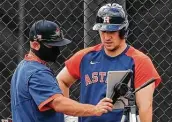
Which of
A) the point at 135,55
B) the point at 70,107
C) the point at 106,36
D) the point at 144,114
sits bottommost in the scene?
the point at 144,114

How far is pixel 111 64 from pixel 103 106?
542 millimetres

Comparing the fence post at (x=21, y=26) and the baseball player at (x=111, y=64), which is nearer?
the baseball player at (x=111, y=64)

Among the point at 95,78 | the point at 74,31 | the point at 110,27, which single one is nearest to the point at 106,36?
the point at 110,27

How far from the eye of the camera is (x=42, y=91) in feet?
13.7

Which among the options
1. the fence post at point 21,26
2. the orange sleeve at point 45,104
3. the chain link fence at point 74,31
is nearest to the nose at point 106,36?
the orange sleeve at point 45,104

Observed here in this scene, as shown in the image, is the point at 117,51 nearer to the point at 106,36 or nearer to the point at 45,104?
the point at 106,36

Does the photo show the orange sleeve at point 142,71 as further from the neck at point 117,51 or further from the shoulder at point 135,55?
the neck at point 117,51

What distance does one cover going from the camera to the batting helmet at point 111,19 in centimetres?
460

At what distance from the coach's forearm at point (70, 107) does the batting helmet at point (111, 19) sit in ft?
2.18

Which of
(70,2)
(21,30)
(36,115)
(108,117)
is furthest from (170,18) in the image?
(36,115)

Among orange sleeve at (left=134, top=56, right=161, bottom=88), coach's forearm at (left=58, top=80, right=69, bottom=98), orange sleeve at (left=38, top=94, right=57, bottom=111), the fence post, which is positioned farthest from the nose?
the fence post

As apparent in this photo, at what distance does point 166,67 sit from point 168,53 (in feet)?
0.43

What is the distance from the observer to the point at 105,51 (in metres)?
4.67

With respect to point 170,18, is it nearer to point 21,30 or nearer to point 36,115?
point 21,30
